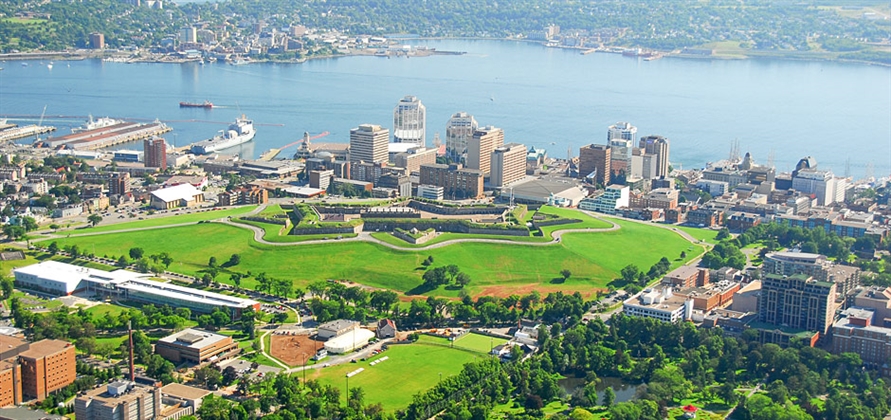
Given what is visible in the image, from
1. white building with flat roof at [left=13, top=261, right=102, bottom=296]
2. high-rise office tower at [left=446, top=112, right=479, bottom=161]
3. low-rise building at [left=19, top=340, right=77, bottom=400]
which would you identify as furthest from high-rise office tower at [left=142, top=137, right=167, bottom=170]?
low-rise building at [left=19, top=340, right=77, bottom=400]

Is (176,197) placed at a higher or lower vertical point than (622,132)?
lower

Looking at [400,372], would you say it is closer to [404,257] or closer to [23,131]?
[404,257]

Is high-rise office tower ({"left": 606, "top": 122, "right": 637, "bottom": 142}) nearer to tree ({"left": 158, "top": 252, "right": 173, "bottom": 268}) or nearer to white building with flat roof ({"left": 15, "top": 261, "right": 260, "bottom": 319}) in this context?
tree ({"left": 158, "top": 252, "right": 173, "bottom": 268})

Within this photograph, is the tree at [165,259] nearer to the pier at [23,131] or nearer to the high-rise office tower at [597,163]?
the high-rise office tower at [597,163]

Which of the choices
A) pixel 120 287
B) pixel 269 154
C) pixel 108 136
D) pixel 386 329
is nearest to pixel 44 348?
pixel 120 287

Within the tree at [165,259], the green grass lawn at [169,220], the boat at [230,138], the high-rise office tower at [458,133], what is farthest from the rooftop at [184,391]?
the boat at [230,138]

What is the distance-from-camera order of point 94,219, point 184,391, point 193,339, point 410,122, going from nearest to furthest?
point 184,391, point 193,339, point 94,219, point 410,122

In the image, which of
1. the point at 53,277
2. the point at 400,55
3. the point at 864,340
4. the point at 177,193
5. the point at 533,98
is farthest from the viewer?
the point at 400,55

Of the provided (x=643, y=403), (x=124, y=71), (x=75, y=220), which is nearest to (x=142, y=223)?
(x=75, y=220)
